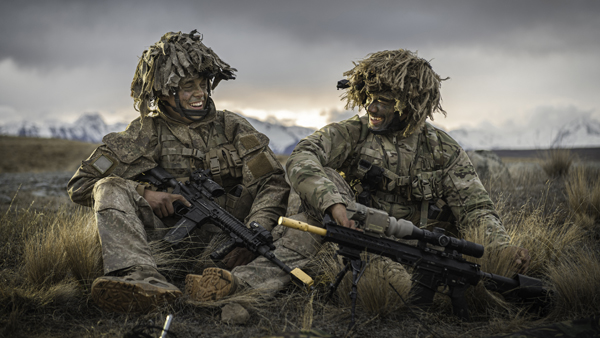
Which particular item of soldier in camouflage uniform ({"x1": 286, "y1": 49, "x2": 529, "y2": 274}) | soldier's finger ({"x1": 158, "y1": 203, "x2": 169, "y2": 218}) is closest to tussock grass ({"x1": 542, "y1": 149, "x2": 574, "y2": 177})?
soldier in camouflage uniform ({"x1": 286, "y1": 49, "x2": 529, "y2": 274})

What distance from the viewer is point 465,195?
4184mm

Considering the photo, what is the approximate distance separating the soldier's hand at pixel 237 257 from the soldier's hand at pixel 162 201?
634mm

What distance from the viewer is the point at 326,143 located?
164 inches

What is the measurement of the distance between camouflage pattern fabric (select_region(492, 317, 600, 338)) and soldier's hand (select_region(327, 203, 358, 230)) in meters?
1.22

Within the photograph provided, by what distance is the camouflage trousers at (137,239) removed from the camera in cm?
327

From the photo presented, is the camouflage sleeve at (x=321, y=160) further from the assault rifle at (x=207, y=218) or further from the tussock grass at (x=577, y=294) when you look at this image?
the tussock grass at (x=577, y=294)

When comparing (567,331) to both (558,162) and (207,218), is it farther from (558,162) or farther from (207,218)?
(558,162)

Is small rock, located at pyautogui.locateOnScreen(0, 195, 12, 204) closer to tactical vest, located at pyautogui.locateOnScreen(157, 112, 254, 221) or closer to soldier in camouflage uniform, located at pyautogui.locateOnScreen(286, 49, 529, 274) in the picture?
tactical vest, located at pyautogui.locateOnScreen(157, 112, 254, 221)

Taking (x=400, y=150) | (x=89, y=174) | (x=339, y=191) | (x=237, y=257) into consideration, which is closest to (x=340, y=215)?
(x=339, y=191)

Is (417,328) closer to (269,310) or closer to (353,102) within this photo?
(269,310)

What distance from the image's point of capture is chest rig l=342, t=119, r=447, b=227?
4.27 m

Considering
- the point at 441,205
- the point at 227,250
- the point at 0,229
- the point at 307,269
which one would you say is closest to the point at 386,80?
the point at 441,205

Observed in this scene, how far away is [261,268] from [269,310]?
→ 398mm

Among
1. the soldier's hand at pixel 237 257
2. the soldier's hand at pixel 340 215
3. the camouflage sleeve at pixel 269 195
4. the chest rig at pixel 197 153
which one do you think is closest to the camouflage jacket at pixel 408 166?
the camouflage sleeve at pixel 269 195
